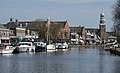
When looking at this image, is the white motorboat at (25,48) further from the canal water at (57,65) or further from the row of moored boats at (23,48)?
the canal water at (57,65)

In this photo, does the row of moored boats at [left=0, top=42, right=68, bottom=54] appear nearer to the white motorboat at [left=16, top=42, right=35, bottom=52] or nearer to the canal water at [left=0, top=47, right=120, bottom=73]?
the white motorboat at [left=16, top=42, right=35, bottom=52]

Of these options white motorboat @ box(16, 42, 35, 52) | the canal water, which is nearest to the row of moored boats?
white motorboat @ box(16, 42, 35, 52)

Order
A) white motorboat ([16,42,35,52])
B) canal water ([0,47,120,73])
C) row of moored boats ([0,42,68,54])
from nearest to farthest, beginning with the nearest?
canal water ([0,47,120,73]) < row of moored boats ([0,42,68,54]) < white motorboat ([16,42,35,52])

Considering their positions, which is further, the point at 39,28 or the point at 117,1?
the point at 39,28

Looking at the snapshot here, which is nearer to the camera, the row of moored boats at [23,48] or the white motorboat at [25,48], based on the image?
the row of moored boats at [23,48]

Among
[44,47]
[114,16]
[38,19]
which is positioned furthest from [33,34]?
[114,16]

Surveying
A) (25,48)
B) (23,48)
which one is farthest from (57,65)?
(25,48)

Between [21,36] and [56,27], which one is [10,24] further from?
[56,27]

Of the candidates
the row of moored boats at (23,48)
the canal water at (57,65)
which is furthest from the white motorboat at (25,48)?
the canal water at (57,65)

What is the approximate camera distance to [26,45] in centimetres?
10419

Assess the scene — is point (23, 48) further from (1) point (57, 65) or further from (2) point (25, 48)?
(1) point (57, 65)

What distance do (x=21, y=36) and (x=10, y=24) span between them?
7498 mm

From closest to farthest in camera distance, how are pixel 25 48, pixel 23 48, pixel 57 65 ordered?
pixel 57 65
pixel 23 48
pixel 25 48

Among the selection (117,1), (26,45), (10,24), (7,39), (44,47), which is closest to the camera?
(117,1)
